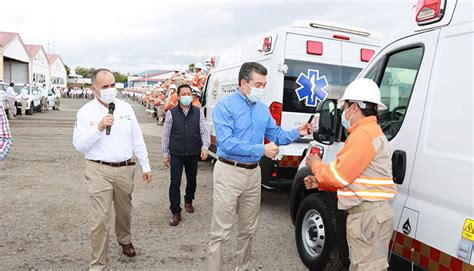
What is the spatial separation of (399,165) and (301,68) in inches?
109

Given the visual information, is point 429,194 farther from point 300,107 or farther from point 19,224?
point 19,224

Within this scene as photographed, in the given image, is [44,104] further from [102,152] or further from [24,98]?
[102,152]

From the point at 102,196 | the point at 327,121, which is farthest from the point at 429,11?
the point at 102,196

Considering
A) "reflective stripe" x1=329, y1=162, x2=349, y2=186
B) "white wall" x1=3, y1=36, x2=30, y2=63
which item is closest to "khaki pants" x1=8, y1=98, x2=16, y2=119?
"white wall" x1=3, y1=36, x2=30, y2=63

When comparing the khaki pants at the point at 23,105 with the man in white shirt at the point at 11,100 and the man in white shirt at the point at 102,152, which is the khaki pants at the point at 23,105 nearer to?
the man in white shirt at the point at 11,100

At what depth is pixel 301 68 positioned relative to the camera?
5117mm

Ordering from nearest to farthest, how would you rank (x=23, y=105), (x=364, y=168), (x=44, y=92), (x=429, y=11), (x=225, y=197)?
(x=364, y=168) → (x=429, y=11) → (x=225, y=197) → (x=23, y=105) → (x=44, y=92)

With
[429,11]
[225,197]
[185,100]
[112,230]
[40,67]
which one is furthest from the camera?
[40,67]

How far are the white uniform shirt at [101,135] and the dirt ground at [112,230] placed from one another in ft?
3.71

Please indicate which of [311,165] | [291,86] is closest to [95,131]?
[311,165]

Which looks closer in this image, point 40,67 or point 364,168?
point 364,168

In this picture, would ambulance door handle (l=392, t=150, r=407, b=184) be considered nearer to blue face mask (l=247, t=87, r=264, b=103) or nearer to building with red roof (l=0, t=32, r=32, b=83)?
blue face mask (l=247, t=87, r=264, b=103)

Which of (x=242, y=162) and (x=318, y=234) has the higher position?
(x=242, y=162)

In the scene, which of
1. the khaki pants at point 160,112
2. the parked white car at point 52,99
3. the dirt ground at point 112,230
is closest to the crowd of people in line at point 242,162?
the dirt ground at point 112,230
